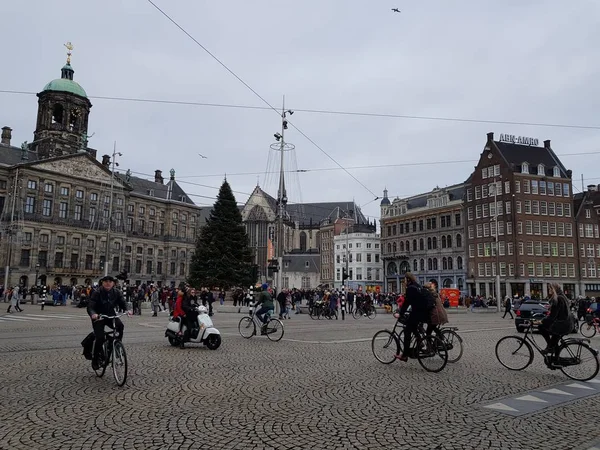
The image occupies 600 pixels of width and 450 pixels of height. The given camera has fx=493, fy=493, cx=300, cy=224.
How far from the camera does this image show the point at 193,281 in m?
53.2

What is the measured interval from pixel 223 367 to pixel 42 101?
259ft

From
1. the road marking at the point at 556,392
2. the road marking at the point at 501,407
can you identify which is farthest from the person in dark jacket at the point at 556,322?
the road marking at the point at 501,407

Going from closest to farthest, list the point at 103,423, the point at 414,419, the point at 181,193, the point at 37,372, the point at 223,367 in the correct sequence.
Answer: the point at 103,423 < the point at 414,419 < the point at 37,372 < the point at 223,367 < the point at 181,193

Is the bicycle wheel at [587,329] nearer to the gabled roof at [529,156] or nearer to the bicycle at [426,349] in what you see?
the bicycle at [426,349]

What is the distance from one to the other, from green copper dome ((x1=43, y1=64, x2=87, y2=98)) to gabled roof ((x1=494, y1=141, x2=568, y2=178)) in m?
62.5

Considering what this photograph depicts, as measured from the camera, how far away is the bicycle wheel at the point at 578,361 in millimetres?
8930

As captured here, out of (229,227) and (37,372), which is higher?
(229,227)

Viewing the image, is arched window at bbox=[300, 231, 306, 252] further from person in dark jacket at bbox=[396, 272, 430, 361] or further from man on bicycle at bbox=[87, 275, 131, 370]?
man on bicycle at bbox=[87, 275, 131, 370]

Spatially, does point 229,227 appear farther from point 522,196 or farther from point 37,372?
point 37,372

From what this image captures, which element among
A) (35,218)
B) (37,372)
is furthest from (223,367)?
(35,218)

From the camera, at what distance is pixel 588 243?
68.2 m

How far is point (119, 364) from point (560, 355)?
7.97 metres

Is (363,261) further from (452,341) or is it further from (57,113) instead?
(452,341)

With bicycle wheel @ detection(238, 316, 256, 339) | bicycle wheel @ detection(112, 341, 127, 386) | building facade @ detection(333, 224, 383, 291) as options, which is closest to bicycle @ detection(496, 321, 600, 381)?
bicycle wheel @ detection(112, 341, 127, 386)
